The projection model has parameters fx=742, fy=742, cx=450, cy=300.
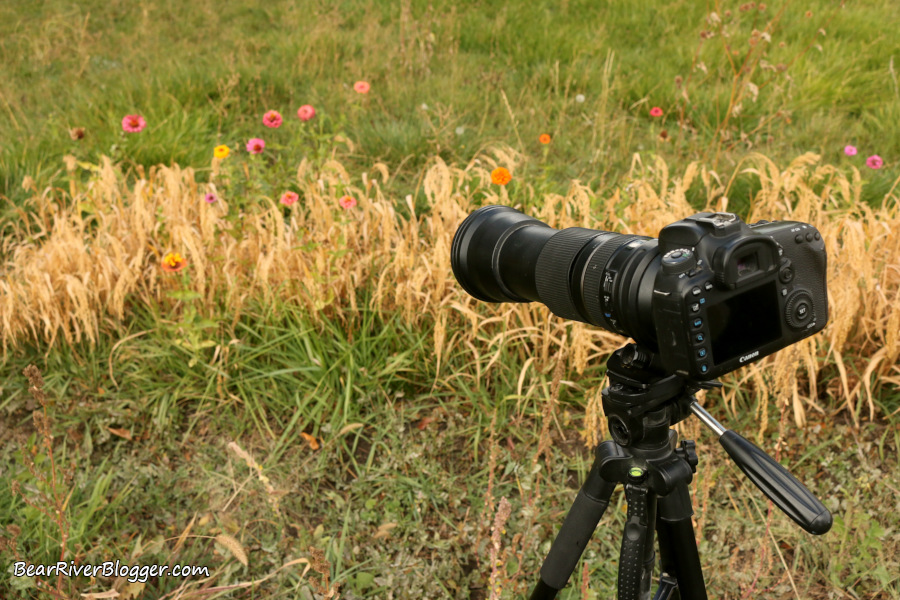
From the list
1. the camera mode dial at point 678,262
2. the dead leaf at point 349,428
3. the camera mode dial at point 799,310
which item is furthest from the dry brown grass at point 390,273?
the camera mode dial at point 678,262

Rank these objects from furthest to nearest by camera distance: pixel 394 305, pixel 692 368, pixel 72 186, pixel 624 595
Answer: pixel 72 186 < pixel 394 305 < pixel 624 595 < pixel 692 368

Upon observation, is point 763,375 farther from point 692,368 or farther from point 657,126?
point 657,126

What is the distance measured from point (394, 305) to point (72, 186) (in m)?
1.40

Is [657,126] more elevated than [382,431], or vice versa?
[657,126]

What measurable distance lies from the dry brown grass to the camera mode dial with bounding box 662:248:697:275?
123 cm

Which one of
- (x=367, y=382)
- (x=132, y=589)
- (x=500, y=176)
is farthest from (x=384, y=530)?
(x=500, y=176)

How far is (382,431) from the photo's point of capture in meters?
2.42

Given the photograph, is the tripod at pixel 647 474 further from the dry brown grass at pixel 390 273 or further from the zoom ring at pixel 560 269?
the dry brown grass at pixel 390 273

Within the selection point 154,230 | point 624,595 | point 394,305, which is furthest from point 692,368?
Answer: point 154,230

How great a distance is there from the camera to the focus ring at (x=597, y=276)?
131 centimetres

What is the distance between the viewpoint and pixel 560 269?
1.42 metres

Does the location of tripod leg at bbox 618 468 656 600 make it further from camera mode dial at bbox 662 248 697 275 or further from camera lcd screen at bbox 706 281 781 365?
camera mode dial at bbox 662 248 697 275

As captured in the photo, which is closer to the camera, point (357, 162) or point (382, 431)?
point (382, 431)

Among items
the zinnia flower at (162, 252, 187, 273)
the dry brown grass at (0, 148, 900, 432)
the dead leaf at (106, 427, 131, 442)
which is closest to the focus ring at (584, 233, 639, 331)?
the dry brown grass at (0, 148, 900, 432)
